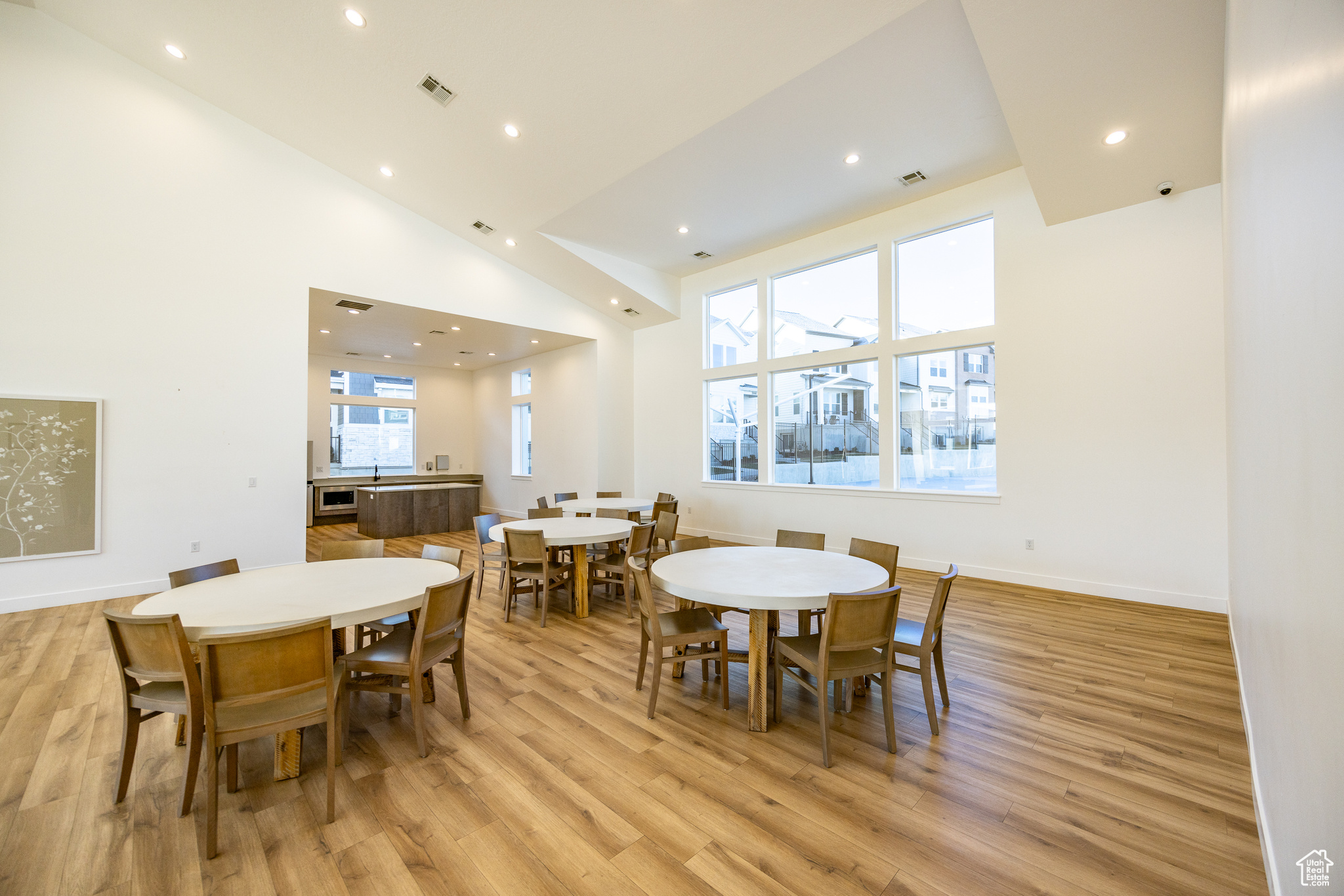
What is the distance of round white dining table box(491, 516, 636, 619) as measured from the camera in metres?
4.57

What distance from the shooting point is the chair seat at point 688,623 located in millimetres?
2947

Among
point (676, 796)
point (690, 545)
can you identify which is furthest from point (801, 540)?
point (676, 796)

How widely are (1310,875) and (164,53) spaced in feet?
29.1

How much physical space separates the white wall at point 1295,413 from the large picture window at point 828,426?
448 centimetres

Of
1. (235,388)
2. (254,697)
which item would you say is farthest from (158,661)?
(235,388)

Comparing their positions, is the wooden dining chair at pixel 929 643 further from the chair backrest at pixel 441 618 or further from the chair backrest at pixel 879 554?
the chair backrest at pixel 441 618

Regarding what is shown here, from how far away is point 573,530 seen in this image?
4832 millimetres

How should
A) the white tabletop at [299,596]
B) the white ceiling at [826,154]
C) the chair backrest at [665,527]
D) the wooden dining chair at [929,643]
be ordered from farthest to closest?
the chair backrest at [665,527] → the white ceiling at [826,154] → the wooden dining chair at [929,643] → the white tabletop at [299,596]

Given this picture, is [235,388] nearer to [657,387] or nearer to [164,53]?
[164,53]

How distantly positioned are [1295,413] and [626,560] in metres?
3.87

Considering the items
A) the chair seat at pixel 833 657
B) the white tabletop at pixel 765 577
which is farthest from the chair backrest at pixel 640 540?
the chair seat at pixel 833 657

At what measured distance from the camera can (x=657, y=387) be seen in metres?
9.27

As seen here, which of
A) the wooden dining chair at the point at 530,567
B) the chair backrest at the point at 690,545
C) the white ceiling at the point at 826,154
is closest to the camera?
the chair backrest at the point at 690,545

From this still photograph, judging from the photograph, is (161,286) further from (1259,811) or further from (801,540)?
(1259,811)
